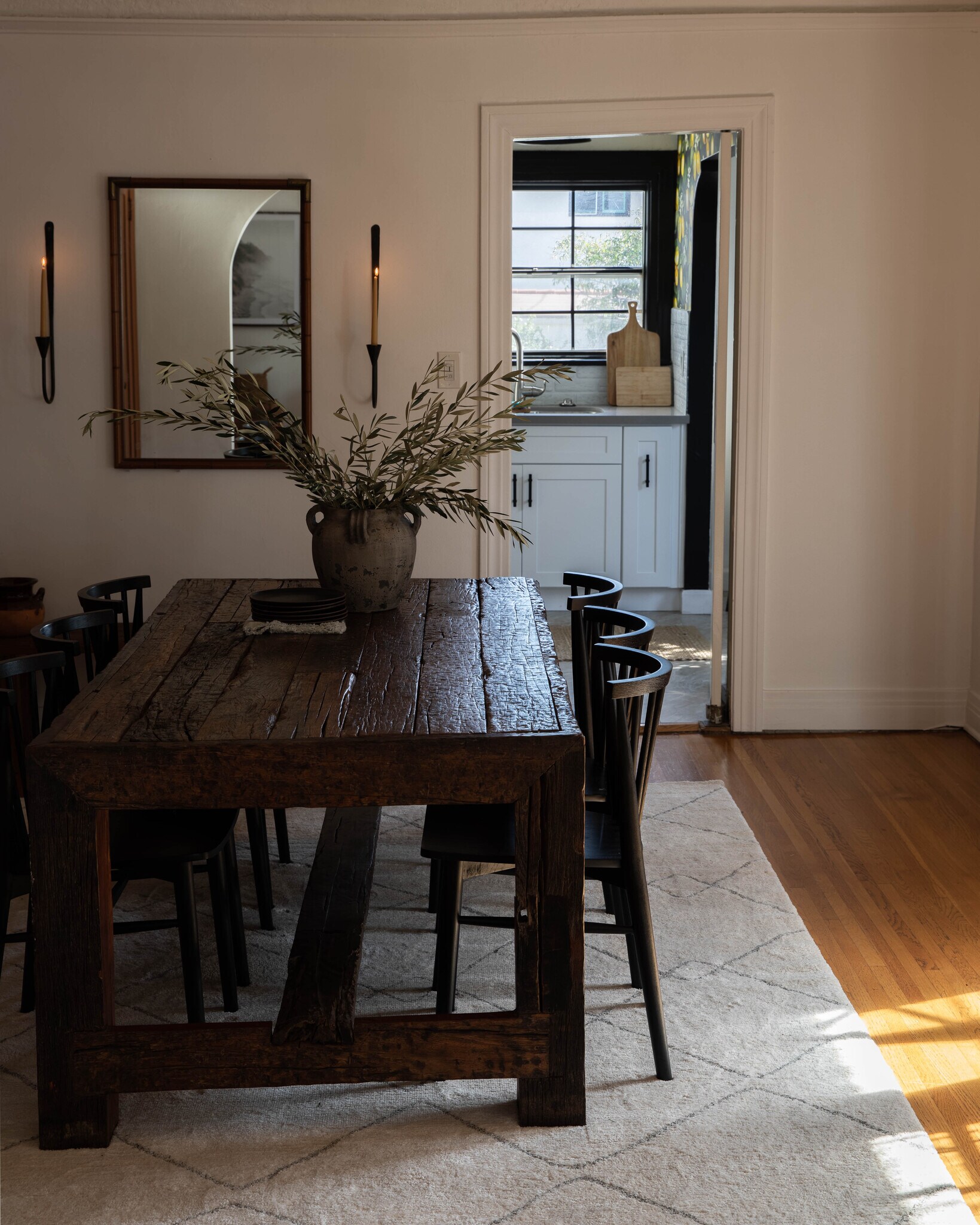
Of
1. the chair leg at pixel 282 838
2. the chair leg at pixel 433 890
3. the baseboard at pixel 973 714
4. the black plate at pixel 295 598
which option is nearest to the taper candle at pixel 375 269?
the black plate at pixel 295 598

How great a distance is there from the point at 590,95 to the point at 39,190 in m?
2.01

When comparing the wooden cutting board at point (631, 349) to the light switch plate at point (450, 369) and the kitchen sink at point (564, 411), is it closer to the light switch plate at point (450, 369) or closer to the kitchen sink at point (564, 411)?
the kitchen sink at point (564, 411)

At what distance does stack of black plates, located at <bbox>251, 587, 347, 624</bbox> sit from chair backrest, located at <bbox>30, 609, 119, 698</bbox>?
429 millimetres

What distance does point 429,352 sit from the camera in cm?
460

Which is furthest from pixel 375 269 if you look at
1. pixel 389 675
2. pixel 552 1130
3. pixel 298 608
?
pixel 552 1130

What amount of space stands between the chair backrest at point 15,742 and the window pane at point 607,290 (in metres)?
5.28

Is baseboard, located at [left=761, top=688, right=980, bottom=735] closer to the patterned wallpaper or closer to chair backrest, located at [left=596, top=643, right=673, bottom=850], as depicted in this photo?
chair backrest, located at [left=596, top=643, right=673, bottom=850]

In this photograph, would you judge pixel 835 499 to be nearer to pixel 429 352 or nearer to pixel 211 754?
pixel 429 352

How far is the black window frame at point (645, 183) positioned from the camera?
7.23 metres

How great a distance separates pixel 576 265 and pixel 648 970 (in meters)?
5.78

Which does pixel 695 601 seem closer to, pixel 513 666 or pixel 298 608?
pixel 298 608

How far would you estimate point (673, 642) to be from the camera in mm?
6246

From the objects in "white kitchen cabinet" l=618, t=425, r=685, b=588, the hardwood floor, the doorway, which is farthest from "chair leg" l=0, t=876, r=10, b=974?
"white kitchen cabinet" l=618, t=425, r=685, b=588

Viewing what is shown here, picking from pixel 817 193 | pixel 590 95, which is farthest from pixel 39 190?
pixel 817 193
